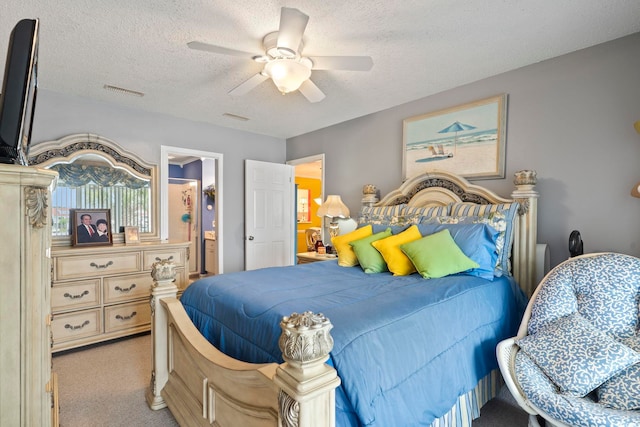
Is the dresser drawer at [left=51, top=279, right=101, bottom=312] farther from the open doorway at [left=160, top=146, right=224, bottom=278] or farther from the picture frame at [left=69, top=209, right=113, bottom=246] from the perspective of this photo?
the open doorway at [left=160, top=146, right=224, bottom=278]

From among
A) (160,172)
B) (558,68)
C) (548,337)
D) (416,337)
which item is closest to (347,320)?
(416,337)

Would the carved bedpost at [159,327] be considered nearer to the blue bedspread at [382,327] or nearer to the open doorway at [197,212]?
the blue bedspread at [382,327]

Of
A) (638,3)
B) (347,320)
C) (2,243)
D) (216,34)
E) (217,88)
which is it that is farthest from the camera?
(217,88)

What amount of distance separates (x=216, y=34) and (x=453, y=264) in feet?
7.28

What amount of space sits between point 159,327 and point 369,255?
60.5 inches

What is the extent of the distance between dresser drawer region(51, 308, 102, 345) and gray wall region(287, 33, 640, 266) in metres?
3.92

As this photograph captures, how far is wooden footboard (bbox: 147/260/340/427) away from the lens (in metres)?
0.94

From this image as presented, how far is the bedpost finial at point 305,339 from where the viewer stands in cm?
93

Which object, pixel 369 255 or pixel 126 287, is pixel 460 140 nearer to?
pixel 369 255

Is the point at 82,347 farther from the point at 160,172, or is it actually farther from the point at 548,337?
the point at 548,337

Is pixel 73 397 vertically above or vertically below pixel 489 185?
below

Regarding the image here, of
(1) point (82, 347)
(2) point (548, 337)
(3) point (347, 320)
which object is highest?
(3) point (347, 320)

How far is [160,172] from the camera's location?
3814mm

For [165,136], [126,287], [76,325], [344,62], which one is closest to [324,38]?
[344,62]
